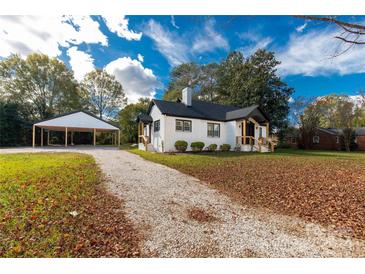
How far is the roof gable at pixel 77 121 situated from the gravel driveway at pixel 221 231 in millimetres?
18401

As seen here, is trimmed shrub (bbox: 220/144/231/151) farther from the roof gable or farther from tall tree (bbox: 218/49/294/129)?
the roof gable

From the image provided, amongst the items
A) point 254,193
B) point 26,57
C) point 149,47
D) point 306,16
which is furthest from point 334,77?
point 26,57

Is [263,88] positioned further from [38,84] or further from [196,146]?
[38,84]

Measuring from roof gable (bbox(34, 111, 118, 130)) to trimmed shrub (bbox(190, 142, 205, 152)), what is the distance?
36.1 feet

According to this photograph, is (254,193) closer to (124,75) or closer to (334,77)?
(334,77)

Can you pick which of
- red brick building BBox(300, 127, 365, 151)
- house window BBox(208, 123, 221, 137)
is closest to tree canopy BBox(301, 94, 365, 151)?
red brick building BBox(300, 127, 365, 151)

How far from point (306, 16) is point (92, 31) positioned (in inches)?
212

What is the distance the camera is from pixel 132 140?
91.6ft

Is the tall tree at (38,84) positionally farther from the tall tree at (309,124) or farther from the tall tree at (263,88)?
the tall tree at (309,124)

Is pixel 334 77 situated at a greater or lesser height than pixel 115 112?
lesser

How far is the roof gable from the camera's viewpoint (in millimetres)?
18917

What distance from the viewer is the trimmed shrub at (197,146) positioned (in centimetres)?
1503

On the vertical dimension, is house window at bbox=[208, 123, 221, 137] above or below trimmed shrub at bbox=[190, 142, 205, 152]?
above

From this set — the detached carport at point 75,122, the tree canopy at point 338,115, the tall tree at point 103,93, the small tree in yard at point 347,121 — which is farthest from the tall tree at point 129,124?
the small tree in yard at point 347,121
